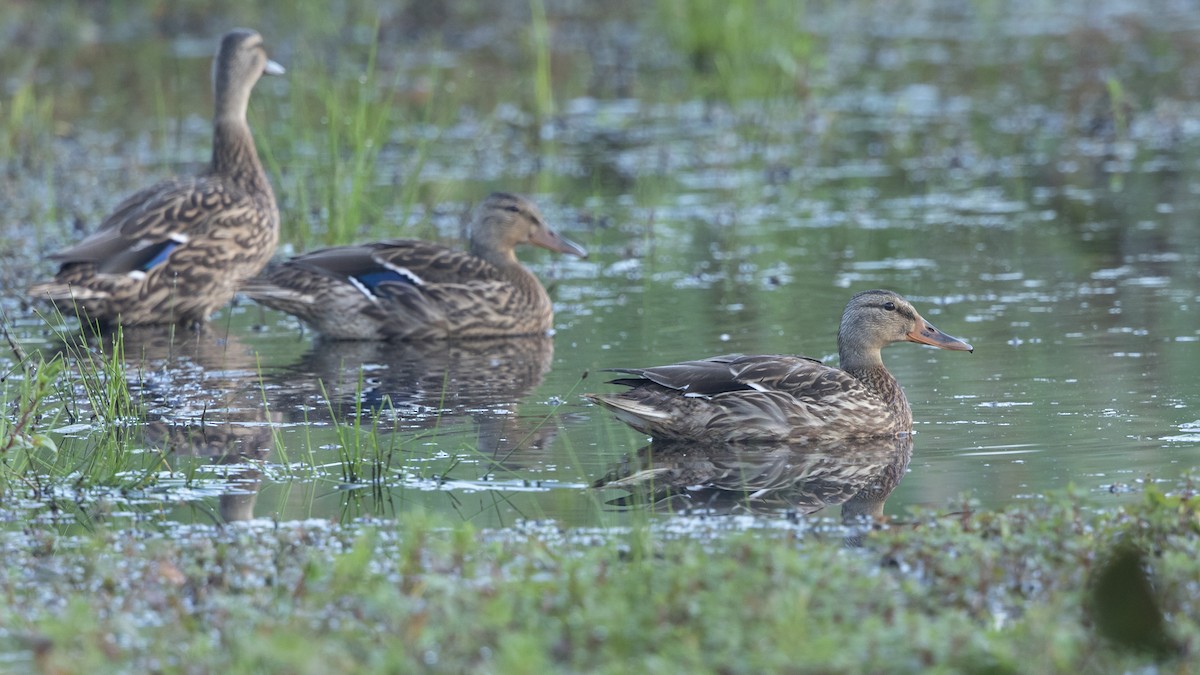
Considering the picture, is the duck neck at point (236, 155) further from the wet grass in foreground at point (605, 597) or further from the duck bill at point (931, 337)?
the wet grass in foreground at point (605, 597)

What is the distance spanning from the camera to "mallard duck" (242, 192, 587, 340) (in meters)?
11.7

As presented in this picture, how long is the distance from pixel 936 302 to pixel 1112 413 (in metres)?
3.04

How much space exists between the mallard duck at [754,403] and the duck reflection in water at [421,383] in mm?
521

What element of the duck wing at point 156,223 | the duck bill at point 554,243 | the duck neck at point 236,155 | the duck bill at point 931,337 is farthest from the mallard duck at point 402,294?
the duck bill at point 931,337

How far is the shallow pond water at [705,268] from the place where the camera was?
26.3 ft

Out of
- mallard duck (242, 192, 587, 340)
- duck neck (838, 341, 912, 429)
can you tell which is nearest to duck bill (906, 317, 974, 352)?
duck neck (838, 341, 912, 429)

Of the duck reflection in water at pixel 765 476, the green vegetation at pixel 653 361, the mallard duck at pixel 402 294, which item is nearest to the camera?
the green vegetation at pixel 653 361

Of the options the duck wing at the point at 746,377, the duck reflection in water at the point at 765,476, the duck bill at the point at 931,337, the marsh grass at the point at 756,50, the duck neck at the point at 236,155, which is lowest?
the duck reflection in water at the point at 765,476

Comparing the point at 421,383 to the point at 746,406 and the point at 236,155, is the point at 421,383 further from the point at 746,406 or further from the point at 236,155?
the point at 236,155

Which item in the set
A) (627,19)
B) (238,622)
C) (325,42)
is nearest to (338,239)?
(238,622)

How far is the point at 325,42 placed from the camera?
2469 cm

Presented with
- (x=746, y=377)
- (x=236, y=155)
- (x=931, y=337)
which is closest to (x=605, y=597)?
(x=746, y=377)

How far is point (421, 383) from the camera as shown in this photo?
10344 millimetres

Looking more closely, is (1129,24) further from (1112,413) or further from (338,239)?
(1112,413)
